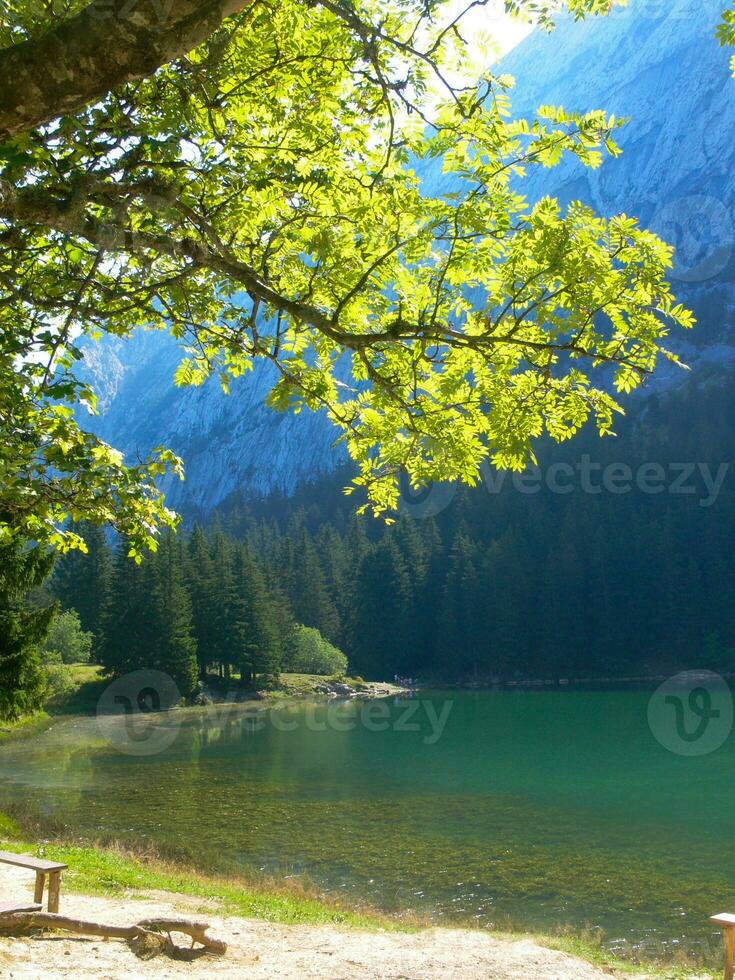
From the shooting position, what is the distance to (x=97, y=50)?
377 centimetres

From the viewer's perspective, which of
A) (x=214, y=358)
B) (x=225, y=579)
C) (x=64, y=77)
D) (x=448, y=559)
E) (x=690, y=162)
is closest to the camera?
(x=64, y=77)

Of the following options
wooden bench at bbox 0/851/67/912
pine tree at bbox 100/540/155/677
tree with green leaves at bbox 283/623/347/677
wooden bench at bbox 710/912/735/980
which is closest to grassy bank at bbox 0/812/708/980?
wooden bench at bbox 710/912/735/980

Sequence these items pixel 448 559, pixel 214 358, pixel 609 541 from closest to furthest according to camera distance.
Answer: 1. pixel 214 358
2. pixel 609 541
3. pixel 448 559

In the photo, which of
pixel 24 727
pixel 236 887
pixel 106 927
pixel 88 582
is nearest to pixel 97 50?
pixel 106 927

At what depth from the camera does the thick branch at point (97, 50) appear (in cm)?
374

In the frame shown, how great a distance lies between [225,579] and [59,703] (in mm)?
19464

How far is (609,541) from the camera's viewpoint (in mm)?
102812

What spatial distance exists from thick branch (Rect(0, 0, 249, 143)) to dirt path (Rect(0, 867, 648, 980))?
7226 millimetres

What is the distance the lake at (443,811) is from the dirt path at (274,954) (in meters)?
3.81

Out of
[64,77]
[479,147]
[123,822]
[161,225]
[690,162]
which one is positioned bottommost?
[123,822]

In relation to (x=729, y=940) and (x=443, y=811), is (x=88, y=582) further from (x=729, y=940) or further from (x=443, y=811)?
(x=729, y=940)

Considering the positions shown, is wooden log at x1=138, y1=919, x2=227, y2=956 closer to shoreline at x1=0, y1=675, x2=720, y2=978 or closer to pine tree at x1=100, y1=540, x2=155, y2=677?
shoreline at x1=0, y1=675, x2=720, y2=978

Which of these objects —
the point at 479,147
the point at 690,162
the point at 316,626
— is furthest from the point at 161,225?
the point at 690,162

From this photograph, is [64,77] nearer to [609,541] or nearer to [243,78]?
[243,78]
